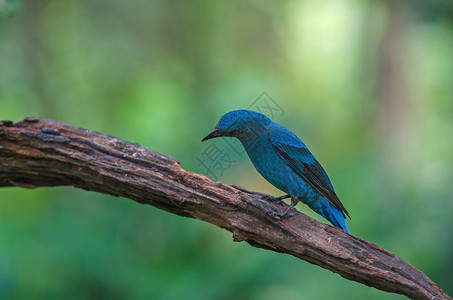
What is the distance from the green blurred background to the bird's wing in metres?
1.45

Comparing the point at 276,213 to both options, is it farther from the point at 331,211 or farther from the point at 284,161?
the point at 331,211

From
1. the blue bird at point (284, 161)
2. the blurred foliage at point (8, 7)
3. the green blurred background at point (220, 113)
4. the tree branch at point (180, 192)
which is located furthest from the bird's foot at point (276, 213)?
the blurred foliage at point (8, 7)

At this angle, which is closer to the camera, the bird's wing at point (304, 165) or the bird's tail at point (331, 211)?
the bird's wing at point (304, 165)

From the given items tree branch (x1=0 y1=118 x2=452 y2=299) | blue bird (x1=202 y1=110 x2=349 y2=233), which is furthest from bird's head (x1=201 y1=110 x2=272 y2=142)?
tree branch (x1=0 y1=118 x2=452 y2=299)

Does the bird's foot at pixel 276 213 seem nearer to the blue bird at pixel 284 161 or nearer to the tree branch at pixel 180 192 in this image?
the tree branch at pixel 180 192

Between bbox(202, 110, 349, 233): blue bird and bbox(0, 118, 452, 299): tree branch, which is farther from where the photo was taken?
bbox(202, 110, 349, 233): blue bird

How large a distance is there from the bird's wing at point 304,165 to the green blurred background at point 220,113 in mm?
1448

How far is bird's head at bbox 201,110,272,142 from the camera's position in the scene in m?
4.04

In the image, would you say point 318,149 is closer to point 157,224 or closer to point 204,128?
point 204,128

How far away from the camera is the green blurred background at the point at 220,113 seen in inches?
244

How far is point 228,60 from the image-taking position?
41.7ft

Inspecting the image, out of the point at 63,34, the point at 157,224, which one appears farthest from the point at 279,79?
the point at 157,224

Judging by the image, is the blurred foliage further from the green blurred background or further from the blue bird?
the blue bird

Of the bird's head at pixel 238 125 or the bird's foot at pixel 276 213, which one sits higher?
the bird's head at pixel 238 125
